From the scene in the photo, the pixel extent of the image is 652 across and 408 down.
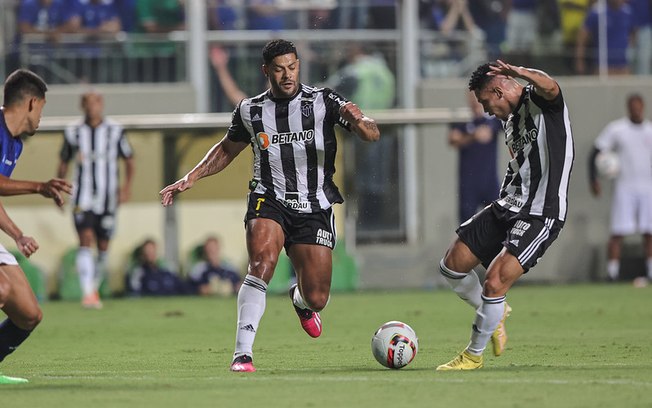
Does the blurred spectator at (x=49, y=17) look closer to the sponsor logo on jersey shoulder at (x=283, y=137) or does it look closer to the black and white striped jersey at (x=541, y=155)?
the sponsor logo on jersey shoulder at (x=283, y=137)

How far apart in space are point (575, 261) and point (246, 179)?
16.1 feet

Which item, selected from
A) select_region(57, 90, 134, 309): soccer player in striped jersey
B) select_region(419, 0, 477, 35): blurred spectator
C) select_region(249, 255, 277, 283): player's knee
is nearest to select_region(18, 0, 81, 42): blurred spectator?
select_region(57, 90, 134, 309): soccer player in striped jersey

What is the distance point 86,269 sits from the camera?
638 inches

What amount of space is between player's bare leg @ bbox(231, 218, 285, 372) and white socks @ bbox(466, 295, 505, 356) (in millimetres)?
1406

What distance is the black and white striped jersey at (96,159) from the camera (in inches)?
651

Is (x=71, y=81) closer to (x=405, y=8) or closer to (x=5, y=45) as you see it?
(x=5, y=45)

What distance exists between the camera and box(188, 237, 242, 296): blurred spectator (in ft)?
59.6

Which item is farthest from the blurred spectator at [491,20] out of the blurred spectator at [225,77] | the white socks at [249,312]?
the white socks at [249,312]

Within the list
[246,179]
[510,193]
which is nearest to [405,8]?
[246,179]

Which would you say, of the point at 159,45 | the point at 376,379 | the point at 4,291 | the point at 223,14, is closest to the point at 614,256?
the point at 223,14

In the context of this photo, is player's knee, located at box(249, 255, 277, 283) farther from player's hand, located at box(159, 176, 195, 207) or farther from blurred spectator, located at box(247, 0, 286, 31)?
blurred spectator, located at box(247, 0, 286, 31)

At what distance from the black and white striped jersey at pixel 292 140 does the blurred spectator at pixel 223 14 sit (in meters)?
9.46

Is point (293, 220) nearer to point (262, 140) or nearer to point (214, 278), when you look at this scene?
point (262, 140)

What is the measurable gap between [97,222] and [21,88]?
8183 millimetres
